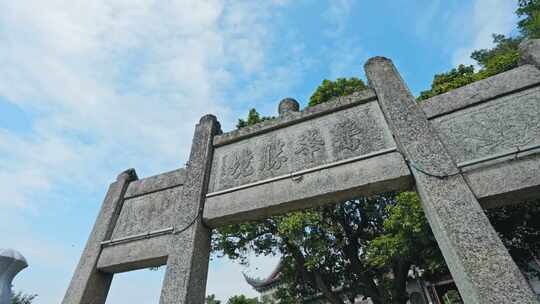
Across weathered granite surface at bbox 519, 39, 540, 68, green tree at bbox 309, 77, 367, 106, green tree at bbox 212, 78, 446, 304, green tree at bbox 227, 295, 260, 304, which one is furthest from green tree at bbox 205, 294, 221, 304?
weathered granite surface at bbox 519, 39, 540, 68

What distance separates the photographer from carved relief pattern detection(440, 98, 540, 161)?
304 cm

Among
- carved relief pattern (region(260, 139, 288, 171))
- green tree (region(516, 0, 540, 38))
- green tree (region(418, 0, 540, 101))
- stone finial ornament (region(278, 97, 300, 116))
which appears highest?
green tree (region(516, 0, 540, 38))

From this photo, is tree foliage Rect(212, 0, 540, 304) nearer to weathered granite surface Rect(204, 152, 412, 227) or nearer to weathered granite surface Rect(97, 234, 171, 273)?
weathered granite surface Rect(204, 152, 412, 227)

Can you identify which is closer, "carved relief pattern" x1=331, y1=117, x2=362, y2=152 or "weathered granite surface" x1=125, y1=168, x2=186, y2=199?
"carved relief pattern" x1=331, y1=117, x2=362, y2=152

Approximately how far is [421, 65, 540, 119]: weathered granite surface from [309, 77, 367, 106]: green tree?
7958 millimetres

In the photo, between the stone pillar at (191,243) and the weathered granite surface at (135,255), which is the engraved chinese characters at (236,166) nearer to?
the stone pillar at (191,243)

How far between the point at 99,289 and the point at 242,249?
7.77 meters

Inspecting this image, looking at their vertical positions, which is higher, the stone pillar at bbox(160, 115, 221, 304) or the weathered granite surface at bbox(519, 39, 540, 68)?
the weathered granite surface at bbox(519, 39, 540, 68)

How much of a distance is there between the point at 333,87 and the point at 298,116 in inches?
312

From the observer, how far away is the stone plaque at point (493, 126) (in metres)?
3.04

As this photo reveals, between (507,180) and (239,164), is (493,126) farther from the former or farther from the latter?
(239,164)

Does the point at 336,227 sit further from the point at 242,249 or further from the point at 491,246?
the point at 491,246

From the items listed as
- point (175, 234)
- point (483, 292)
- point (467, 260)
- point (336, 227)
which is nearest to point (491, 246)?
point (467, 260)

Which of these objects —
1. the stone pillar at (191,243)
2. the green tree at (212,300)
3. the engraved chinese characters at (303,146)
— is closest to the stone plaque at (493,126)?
the engraved chinese characters at (303,146)
